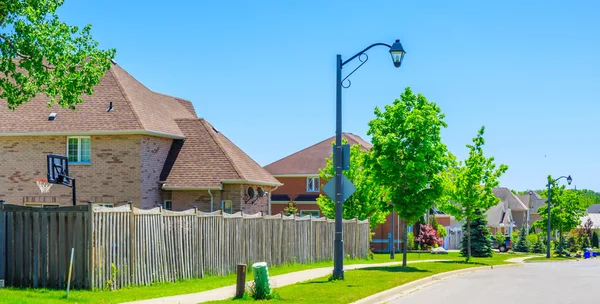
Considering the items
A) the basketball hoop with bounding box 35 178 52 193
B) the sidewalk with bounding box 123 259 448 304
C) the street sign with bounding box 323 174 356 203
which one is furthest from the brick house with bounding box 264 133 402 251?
the street sign with bounding box 323 174 356 203

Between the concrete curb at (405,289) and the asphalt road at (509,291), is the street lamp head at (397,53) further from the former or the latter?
the asphalt road at (509,291)

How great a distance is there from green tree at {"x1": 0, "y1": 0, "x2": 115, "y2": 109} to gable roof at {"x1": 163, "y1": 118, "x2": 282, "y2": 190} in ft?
45.7

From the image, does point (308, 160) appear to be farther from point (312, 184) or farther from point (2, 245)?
point (2, 245)

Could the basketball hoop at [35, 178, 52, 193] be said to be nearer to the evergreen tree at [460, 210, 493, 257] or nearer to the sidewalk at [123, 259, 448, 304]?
the sidewalk at [123, 259, 448, 304]

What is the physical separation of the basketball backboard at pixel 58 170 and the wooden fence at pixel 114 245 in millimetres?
4180

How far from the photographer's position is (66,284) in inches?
691

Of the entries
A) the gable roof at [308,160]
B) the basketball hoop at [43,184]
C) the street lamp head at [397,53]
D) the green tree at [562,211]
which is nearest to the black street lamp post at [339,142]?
the street lamp head at [397,53]

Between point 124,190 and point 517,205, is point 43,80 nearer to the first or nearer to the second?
point 124,190

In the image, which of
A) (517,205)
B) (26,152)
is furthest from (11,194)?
(517,205)

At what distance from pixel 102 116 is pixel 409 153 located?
531 inches

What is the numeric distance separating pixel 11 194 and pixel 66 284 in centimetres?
1937

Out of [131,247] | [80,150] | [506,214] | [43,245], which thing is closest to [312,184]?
[80,150]

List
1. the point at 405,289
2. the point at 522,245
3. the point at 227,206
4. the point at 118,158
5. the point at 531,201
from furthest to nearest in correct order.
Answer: the point at 531,201
the point at 522,245
the point at 227,206
the point at 118,158
the point at 405,289

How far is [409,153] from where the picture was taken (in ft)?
102
